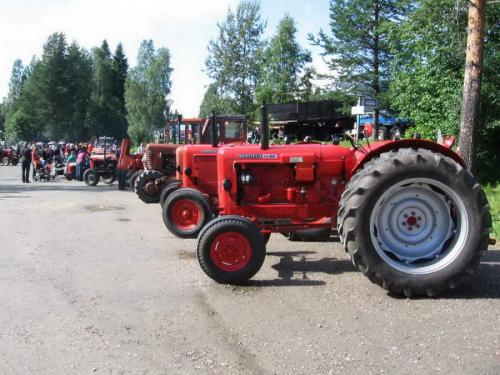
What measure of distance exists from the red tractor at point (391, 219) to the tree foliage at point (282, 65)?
2760 centimetres

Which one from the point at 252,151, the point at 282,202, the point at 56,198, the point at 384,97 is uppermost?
the point at 384,97

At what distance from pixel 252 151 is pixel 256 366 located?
2.86m

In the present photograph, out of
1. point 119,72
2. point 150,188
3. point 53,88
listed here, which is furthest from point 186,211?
point 119,72

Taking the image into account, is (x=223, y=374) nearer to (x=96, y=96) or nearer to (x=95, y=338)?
(x=95, y=338)

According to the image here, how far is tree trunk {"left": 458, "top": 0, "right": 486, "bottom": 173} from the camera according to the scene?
8.91 meters

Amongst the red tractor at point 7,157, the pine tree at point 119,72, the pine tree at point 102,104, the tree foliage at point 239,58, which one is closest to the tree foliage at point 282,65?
the tree foliage at point 239,58

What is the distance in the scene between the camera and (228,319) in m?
4.31

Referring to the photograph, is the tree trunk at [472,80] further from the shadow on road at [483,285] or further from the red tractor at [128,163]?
the red tractor at [128,163]

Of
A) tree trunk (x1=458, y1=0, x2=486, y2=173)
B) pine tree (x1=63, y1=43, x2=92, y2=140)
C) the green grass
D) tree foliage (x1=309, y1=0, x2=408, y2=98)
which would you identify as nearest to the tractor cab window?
tree trunk (x1=458, y1=0, x2=486, y2=173)

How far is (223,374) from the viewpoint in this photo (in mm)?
3316

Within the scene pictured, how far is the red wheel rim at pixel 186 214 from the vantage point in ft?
27.3

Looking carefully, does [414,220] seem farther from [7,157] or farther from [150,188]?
[7,157]

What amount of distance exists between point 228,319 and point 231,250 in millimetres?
1070

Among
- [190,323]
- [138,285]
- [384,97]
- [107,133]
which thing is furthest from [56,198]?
[107,133]
